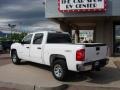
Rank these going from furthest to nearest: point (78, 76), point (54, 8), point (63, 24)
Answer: point (63, 24)
point (54, 8)
point (78, 76)

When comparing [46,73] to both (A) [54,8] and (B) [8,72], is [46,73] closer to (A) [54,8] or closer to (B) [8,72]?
(B) [8,72]

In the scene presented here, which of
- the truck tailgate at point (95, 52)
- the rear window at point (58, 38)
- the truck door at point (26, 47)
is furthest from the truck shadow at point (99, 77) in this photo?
the truck door at point (26, 47)

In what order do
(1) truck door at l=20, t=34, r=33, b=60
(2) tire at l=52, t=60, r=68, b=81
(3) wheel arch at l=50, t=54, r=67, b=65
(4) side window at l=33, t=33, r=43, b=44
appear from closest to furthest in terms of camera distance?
1. (2) tire at l=52, t=60, r=68, b=81
2. (3) wheel arch at l=50, t=54, r=67, b=65
3. (4) side window at l=33, t=33, r=43, b=44
4. (1) truck door at l=20, t=34, r=33, b=60

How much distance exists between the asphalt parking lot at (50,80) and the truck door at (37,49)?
679 millimetres

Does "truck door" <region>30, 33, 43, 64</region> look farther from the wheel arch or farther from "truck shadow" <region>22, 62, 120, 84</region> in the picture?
"truck shadow" <region>22, 62, 120, 84</region>

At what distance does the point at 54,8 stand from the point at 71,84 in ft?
30.9

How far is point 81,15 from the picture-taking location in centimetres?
1734

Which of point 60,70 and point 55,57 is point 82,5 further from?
point 60,70

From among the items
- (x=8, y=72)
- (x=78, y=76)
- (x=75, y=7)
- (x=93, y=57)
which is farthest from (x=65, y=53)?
(x=75, y=7)

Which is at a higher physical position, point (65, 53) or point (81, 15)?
point (81, 15)

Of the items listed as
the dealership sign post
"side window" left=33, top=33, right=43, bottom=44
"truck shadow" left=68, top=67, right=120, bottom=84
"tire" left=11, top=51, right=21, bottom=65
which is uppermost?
the dealership sign post

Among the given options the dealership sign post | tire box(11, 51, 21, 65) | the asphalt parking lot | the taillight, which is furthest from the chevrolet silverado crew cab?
the dealership sign post

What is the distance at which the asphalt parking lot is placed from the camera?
9133mm

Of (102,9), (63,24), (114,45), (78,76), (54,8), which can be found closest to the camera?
(78,76)
